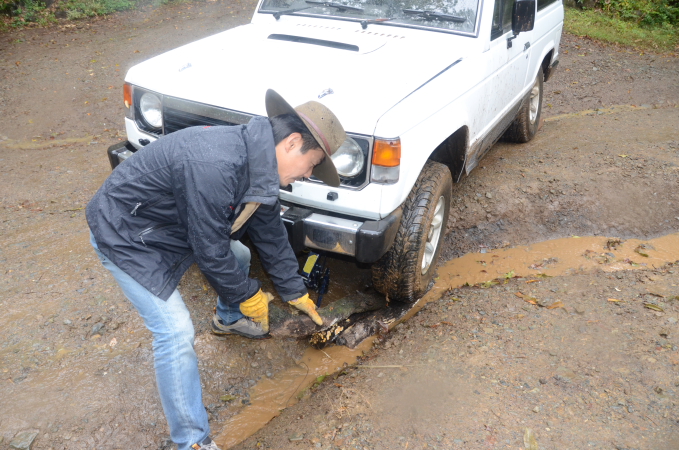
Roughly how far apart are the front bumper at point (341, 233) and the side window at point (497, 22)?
1.76 meters

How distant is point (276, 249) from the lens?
2703 millimetres

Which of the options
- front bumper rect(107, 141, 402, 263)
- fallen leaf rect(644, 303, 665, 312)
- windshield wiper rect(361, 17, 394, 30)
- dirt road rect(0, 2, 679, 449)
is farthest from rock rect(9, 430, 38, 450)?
fallen leaf rect(644, 303, 665, 312)

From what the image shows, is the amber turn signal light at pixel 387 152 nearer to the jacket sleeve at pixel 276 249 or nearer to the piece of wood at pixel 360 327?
the jacket sleeve at pixel 276 249

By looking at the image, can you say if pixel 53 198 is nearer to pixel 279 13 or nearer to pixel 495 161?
pixel 279 13

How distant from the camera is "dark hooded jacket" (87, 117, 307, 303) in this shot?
2.01 metres

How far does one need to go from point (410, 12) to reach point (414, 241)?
1702mm

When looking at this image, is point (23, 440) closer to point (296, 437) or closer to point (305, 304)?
point (296, 437)

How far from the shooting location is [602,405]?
2629 millimetres

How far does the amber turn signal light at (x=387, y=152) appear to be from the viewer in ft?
8.75

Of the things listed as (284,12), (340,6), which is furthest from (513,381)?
(284,12)

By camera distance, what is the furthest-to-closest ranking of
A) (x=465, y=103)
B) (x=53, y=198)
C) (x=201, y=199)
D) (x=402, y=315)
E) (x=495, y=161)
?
(x=495, y=161) → (x=53, y=198) → (x=402, y=315) → (x=465, y=103) → (x=201, y=199)

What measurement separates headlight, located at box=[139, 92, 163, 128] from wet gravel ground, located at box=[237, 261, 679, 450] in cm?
190

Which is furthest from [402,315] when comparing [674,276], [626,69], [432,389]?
[626,69]

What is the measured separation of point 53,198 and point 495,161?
4287 mm
